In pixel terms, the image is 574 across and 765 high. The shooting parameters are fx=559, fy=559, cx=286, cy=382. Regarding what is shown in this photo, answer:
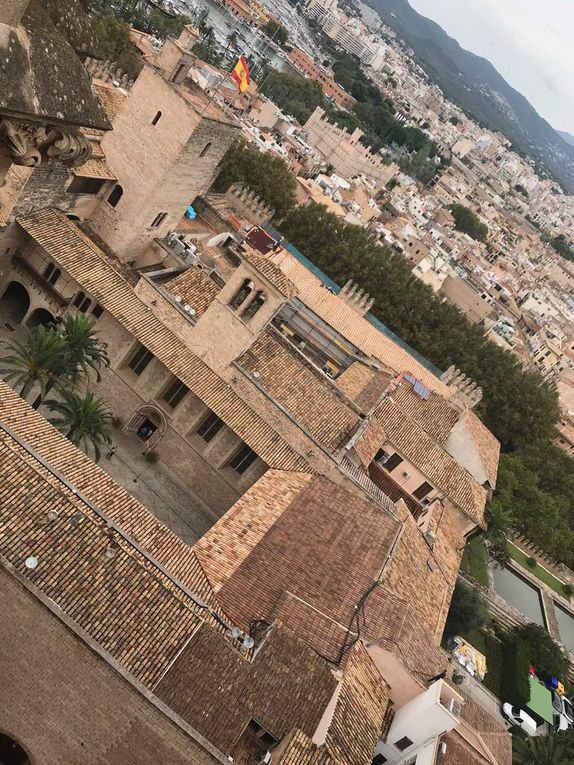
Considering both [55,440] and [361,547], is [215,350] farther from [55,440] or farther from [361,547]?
[361,547]

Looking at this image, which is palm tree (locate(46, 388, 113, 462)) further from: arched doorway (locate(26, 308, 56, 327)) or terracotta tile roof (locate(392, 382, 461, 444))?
terracotta tile roof (locate(392, 382, 461, 444))

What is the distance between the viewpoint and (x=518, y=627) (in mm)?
37594

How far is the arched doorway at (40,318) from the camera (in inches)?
1202

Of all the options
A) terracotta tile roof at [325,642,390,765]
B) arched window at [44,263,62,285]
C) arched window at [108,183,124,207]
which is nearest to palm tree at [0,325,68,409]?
arched window at [44,263,62,285]

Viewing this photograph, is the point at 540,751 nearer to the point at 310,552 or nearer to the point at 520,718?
the point at 520,718

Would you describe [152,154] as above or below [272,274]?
below

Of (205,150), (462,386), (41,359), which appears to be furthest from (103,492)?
(462,386)

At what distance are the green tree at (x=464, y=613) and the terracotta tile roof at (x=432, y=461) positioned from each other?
4.36 m

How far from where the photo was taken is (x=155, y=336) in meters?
27.4

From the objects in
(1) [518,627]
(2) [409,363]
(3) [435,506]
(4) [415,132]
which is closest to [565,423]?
(2) [409,363]

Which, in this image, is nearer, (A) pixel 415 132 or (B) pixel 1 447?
(B) pixel 1 447

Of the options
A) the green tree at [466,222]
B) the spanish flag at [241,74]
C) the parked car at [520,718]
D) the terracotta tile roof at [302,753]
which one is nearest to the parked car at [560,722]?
the parked car at [520,718]

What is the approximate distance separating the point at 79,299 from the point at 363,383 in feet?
61.2

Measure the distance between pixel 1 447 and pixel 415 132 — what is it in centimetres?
20787
